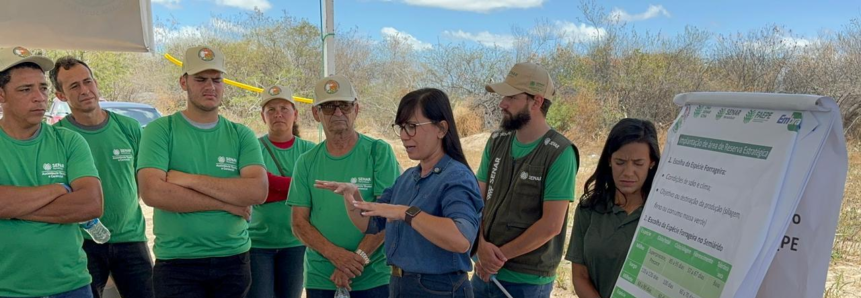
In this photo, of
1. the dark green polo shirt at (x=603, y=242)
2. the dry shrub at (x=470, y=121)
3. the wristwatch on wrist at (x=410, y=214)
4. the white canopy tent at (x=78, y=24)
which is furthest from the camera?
the dry shrub at (x=470, y=121)

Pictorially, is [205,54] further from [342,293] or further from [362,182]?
[342,293]

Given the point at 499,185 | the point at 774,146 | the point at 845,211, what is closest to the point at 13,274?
the point at 499,185

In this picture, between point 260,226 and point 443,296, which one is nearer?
point 443,296

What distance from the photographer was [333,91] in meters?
2.82

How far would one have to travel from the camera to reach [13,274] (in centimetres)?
229

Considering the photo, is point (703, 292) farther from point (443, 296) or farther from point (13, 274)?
point (13, 274)

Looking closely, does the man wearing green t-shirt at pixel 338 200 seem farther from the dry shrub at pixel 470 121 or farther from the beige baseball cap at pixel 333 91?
the dry shrub at pixel 470 121

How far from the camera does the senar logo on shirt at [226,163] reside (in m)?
2.75

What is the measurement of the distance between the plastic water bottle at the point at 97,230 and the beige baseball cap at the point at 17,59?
71cm

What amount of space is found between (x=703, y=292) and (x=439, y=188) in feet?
2.99

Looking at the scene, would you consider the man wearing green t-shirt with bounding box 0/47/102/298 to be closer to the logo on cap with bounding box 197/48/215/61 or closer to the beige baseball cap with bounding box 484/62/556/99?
the logo on cap with bounding box 197/48/215/61

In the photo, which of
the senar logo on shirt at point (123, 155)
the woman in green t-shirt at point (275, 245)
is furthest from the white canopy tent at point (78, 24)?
the woman in green t-shirt at point (275, 245)

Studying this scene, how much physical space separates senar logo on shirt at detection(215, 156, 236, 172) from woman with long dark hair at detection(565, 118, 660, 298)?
157 cm

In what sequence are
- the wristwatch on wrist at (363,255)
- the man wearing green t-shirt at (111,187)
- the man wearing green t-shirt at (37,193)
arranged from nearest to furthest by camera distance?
the man wearing green t-shirt at (37,193)
the wristwatch on wrist at (363,255)
the man wearing green t-shirt at (111,187)
